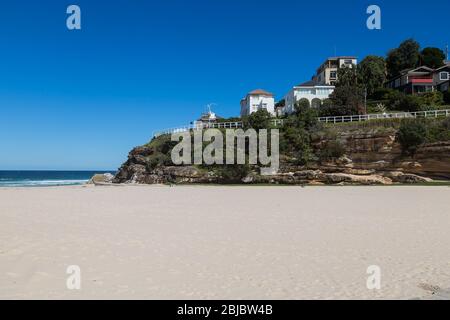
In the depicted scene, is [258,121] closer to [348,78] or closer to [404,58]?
[348,78]

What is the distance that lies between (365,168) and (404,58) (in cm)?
4531

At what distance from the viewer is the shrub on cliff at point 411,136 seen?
1478 inches

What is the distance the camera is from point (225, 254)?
369 inches

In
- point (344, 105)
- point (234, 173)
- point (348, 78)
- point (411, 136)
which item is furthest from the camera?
point (348, 78)

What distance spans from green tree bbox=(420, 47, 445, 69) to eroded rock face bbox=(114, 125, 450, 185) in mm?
43697

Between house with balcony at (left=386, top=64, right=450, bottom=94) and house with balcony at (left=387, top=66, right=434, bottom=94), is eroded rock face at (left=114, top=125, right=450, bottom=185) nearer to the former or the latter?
house with balcony at (left=386, top=64, right=450, bottom=94)

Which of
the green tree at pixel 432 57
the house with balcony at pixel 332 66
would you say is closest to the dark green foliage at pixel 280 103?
the house with balcony at pixel 332 66

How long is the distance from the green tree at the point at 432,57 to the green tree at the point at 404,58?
143cm

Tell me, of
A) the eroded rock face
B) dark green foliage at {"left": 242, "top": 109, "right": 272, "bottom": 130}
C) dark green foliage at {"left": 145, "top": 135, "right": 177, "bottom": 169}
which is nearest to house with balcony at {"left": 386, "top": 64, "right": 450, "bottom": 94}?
the eroded rock face

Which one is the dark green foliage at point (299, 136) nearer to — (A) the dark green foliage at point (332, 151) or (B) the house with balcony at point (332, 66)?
(A) the dark green foliage at point (332, 151)

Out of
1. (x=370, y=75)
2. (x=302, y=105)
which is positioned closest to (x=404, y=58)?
(x=370, y=75)

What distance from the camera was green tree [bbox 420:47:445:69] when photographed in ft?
246
